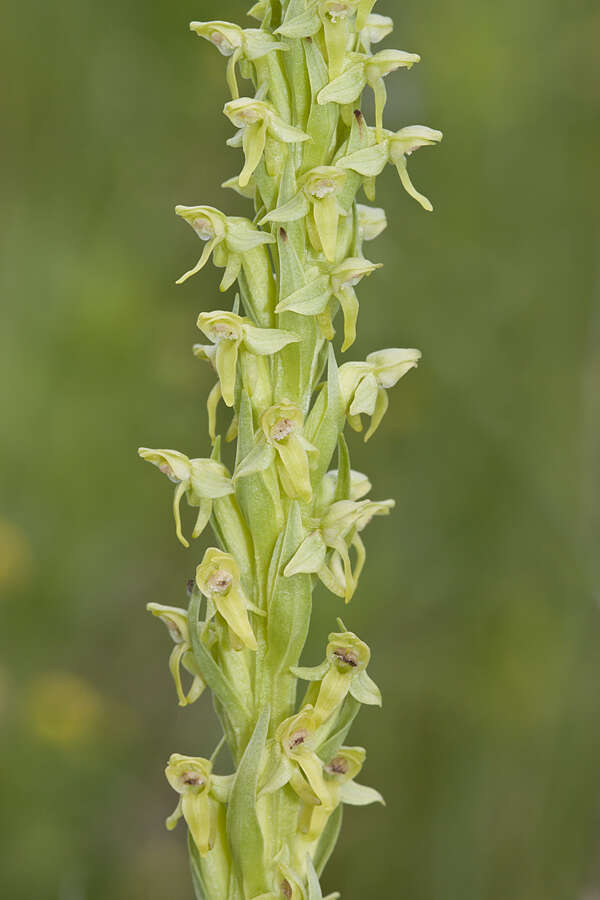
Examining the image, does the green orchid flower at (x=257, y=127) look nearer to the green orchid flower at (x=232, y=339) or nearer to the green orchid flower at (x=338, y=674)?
the green orchid flower at (x=232, y=339)

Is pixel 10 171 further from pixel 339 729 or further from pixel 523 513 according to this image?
pixel 339 729

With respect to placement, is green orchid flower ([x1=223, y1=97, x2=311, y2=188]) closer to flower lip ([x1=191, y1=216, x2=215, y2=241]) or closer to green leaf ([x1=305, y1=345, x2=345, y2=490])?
flower lip ([x1=191, y1=216, x2=215, y2=241])

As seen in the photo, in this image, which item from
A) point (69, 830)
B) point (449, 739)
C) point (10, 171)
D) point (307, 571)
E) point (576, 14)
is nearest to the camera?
point (307, 571)

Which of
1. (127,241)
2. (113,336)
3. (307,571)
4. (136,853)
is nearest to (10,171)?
(127,241)

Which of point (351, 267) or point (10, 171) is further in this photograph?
point (10, 171)

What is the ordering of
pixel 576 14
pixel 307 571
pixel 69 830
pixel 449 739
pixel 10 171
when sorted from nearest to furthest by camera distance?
pixel 307 571 → pixel 69 830 → pixel 449 739 → pixel 576 14 → pixel 10 171

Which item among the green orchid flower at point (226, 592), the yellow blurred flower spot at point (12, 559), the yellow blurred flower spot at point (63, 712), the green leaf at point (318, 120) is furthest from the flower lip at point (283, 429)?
the yellow blurred flower spot at point (12, 559)

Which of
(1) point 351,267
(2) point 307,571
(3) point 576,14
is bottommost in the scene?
(2) point 307,571

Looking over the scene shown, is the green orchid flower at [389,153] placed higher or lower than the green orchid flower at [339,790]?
higher
